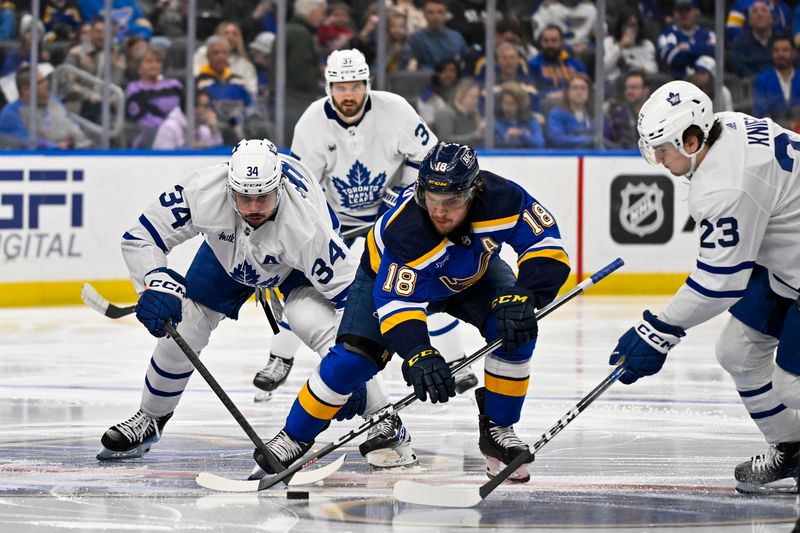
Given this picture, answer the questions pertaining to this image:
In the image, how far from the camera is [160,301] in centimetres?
406

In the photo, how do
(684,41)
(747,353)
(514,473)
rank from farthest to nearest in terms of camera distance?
(684,41) < (514,473) < (747,353)

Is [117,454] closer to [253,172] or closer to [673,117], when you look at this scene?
[253,172]

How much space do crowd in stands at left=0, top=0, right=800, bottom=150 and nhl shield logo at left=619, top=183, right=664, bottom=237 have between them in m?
0.33

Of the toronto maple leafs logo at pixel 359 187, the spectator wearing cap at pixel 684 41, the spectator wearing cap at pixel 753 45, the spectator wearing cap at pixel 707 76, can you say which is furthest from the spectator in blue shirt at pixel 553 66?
the toronto maple leafs logo at pixel 359 187

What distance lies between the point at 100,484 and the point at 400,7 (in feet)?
18.2

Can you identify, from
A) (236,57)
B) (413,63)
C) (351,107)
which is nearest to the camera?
(351,107)

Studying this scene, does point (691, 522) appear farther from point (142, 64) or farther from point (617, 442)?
point (142, 64)

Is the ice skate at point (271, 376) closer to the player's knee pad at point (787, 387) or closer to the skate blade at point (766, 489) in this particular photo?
the skate blade at point (766, 489)

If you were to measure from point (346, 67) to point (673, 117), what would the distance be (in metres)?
2.33

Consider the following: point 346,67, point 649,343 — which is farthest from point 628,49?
point 649,343

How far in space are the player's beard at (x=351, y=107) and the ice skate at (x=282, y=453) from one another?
6.89 ft

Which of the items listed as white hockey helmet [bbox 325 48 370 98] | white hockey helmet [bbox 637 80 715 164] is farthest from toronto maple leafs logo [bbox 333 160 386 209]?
white hockey helmet [bbox 637 80 715 164]

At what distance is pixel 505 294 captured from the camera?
3783mm

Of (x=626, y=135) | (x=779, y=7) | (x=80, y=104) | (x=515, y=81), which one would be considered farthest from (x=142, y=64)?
(x=779, y=7)
